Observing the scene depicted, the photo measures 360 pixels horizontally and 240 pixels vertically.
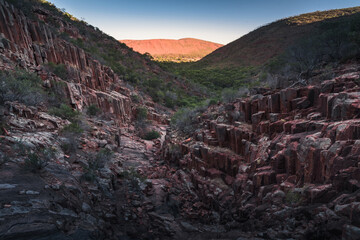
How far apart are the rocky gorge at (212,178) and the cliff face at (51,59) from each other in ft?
4.23

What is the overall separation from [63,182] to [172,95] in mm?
24592

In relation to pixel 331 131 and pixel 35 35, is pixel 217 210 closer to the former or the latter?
pixel 331 131

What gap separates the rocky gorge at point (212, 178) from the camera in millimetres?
4117

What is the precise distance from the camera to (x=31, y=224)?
3664 millimetres

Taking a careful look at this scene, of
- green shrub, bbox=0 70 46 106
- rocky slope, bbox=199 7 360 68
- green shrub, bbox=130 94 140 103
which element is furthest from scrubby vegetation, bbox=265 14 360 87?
rocky slope, bbox=199 7 360 68

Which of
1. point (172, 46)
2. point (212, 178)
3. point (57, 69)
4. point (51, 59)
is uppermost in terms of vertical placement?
point (172, 46)

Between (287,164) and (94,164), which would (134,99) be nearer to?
(94,164)

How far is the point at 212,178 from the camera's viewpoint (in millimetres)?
8055

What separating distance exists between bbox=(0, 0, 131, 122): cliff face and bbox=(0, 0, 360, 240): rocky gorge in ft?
4.23

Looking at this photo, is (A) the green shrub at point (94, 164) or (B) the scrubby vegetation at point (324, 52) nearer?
(A) the green shrub at point (94, 164)

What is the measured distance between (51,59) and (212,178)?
49.9 ft

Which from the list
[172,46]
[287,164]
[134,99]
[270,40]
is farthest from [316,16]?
[172,46]

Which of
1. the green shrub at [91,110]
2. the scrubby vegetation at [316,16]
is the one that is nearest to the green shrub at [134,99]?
the green shrub at [91,110]

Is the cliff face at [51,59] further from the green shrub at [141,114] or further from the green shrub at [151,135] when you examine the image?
the green shrub at [151,135]
